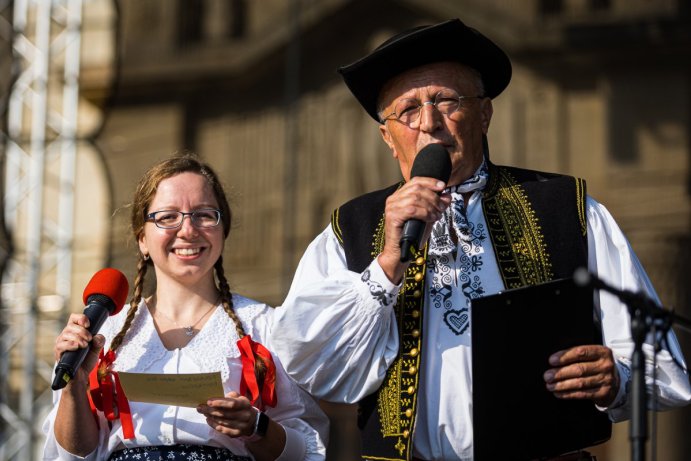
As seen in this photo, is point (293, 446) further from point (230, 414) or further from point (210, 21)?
point (210, 21)

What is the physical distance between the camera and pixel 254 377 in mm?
3109

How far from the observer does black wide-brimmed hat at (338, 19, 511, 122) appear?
3023 millimetres

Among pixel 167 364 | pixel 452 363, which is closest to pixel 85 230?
pixel 167 364

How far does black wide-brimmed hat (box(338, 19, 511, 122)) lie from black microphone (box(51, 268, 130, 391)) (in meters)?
0.84

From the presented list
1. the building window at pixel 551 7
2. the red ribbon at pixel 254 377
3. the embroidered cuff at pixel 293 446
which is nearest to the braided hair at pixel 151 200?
the red ribbon at pixel 254 377

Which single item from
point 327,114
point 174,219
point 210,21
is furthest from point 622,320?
point 210,21

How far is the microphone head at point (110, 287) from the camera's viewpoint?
306 centimetres

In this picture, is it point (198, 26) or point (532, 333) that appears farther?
point (198, 26)

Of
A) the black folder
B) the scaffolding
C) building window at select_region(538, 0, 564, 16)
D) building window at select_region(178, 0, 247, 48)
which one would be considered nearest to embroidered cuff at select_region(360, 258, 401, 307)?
the black folder

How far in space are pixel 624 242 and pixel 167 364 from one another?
4.12 feet

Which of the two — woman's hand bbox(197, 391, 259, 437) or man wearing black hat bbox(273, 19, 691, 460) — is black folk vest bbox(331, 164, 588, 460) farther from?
woman's hand bbox(197, 391, 259, 437)

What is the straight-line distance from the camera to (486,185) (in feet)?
10.2

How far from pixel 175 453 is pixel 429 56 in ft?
4.07

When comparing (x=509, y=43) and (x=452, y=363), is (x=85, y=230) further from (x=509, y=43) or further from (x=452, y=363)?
(x=452, y=363)
